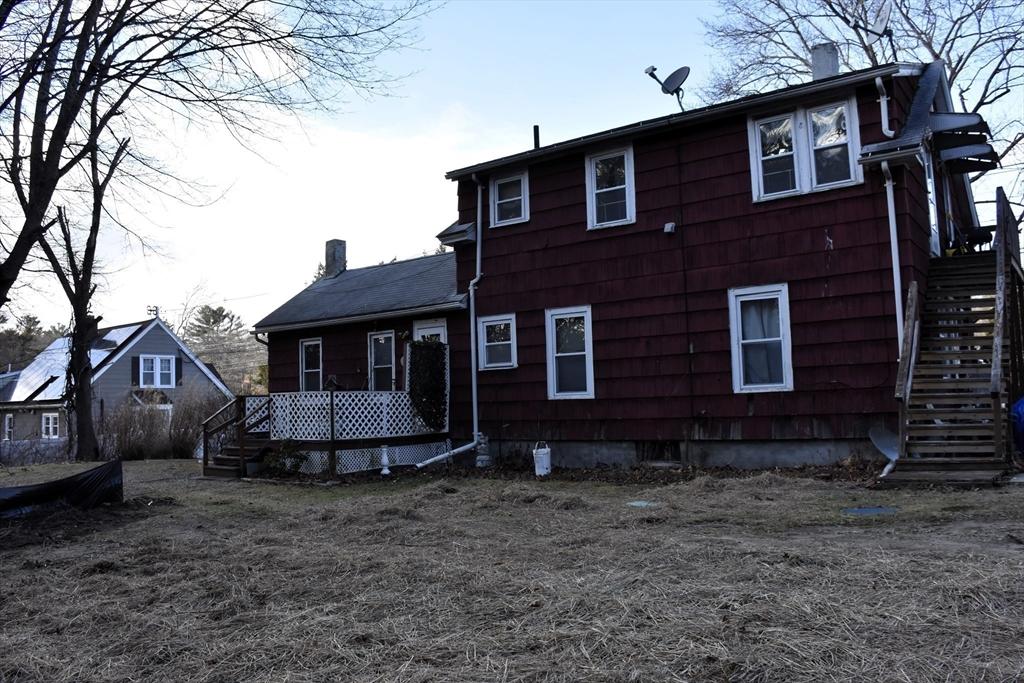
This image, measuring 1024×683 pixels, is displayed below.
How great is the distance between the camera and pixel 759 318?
11.1 m

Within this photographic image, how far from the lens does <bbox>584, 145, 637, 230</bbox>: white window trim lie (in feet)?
40.3

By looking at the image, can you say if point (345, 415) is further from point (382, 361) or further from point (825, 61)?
point (825, 61)

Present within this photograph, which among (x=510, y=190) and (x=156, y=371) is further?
(x=156, y=371)

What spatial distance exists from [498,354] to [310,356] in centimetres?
552

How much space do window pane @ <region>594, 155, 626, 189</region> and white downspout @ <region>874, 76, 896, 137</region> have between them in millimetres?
3789

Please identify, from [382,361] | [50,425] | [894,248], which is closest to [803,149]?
[894,248]

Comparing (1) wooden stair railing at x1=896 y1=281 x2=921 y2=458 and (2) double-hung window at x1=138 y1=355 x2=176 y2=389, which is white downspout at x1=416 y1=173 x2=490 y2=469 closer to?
(1) wooden stair railing at x1=896 y1=281 x2=921 y2=458

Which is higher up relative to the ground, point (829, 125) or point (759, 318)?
point (829, 125)

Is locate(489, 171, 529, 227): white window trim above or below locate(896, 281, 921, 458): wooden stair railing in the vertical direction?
above

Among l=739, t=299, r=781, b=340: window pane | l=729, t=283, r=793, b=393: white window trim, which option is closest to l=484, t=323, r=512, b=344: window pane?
l=729, t=283, r=793, b=393: white window trim

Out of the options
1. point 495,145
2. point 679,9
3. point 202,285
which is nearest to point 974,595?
point 679,9

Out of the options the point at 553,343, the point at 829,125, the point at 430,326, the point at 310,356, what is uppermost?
the point at 829,125

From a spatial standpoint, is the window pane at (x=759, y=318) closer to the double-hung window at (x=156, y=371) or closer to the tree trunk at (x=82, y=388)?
the tree trunk at (x=82, y=388)

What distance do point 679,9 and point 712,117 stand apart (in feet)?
9.52
